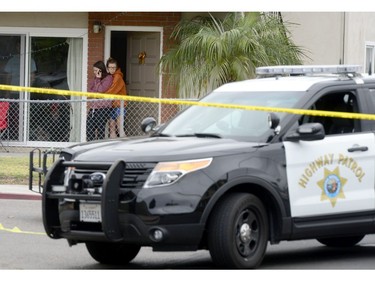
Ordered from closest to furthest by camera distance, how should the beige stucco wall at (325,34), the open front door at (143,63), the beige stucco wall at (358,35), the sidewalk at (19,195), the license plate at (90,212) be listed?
the license plate at (90,212)
the sidewalk at (19,195)
the beige stucco wall at (325,34)
the beige stucco wall at (358,35)
the open front door at (143,63)

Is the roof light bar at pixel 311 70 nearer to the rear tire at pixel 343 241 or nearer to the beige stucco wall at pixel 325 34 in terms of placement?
the rear tire at pixel 343 241

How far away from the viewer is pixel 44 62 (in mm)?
24562

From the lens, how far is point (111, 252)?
10.6m

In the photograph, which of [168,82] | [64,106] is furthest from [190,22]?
[64,106]

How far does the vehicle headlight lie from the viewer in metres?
9.48

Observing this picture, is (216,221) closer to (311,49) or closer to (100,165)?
(100,165)

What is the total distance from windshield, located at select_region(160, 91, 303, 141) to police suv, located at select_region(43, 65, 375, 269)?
0.01 m

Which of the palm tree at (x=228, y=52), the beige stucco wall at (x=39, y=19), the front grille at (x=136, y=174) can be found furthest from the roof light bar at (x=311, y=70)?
the beige stucco wall at (x=39, y=19)

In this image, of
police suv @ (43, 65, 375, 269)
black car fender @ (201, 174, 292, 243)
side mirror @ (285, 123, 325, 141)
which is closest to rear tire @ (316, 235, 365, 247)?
police suv @ (43, 65, 375, 269)

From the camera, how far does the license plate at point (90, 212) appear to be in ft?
31.6

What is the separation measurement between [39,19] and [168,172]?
600 inches

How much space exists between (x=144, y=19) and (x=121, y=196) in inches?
594

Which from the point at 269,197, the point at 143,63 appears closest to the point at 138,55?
the point at 143,63

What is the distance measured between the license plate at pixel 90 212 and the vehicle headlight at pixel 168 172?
1.59 feet
